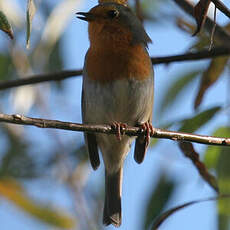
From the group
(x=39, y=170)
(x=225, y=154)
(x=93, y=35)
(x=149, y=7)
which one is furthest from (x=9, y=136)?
(x=225, y=154)

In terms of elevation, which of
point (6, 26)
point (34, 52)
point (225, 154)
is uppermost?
point (34, 52)

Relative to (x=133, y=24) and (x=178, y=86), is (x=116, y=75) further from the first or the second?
(x=178, y=86)

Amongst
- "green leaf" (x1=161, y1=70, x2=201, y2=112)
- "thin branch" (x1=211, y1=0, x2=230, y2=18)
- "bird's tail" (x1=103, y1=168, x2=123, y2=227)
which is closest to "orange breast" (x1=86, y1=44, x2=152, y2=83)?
"green leaf" (x1=161, y1=70, x2=201, y2=112)

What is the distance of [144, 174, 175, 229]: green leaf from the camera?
3683mm

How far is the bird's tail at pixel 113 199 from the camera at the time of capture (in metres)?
4.50

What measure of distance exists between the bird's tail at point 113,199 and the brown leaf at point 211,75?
4.56 feet

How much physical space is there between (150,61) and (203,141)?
1.55 metres

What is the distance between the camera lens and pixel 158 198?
3.97 m

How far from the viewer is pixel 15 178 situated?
4508 mm

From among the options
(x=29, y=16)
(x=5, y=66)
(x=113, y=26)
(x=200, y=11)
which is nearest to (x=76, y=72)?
→ (x=113, y=26)

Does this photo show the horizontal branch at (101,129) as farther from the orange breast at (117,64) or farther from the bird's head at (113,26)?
the bird's head at (113,26)

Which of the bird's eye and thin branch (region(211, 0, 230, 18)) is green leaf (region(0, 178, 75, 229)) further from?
thin branch (region(211, 0, 230, 18))

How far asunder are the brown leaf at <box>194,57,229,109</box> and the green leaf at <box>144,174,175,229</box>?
79 centimetres

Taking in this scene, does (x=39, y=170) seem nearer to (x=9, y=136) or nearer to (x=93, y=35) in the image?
(x=9, y=136)
